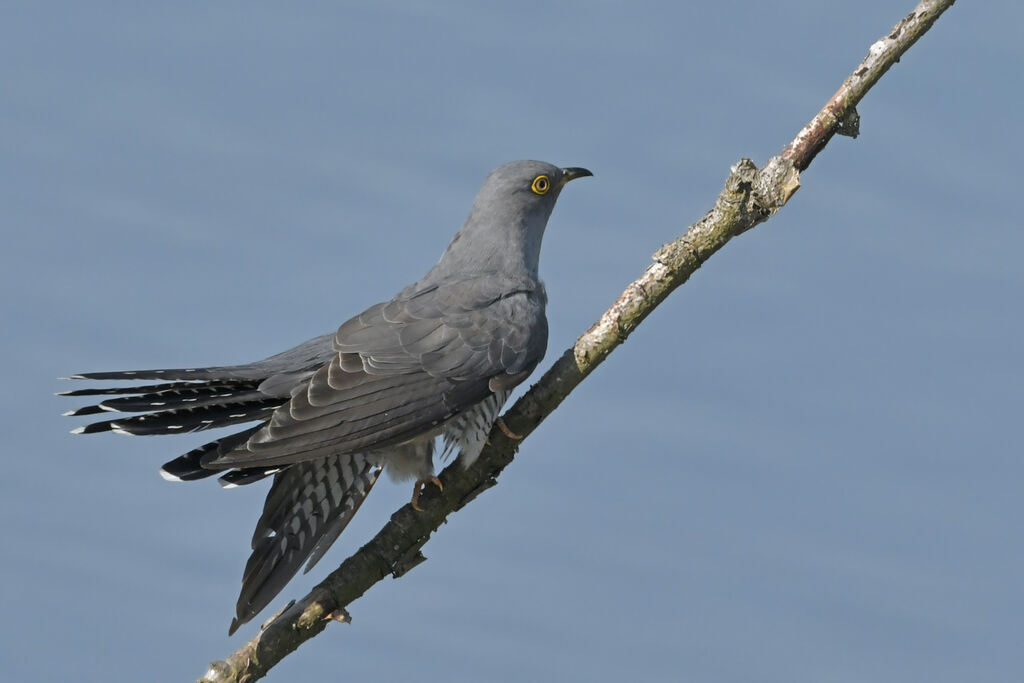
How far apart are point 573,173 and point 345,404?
68.2 inches

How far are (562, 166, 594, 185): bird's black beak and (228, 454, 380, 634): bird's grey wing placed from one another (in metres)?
1.61

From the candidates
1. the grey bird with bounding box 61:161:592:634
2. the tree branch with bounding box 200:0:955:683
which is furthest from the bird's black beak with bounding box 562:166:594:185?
the tree branch with bounding box 200:0:955:683

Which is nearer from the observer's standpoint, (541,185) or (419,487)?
(419,487)

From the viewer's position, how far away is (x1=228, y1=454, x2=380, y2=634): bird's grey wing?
Result: 3.64 metres

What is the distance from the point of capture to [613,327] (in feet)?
10.4

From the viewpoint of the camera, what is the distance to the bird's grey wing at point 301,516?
11.9 feet

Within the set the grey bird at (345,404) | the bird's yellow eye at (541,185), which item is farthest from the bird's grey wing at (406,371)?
the bird's yellow eye at (541,185)

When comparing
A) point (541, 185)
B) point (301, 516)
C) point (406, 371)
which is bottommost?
point (301, 516)

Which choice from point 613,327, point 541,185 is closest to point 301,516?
point 613,327

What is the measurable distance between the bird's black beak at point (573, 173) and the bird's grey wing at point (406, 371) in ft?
2.58

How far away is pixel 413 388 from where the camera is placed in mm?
3557

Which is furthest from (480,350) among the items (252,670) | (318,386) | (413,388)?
(252,670)

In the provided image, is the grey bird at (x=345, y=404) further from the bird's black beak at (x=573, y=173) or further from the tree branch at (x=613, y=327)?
the bird's black beak at (x=573, y=173)

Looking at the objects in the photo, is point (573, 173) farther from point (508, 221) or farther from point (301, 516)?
point (301, 516)
